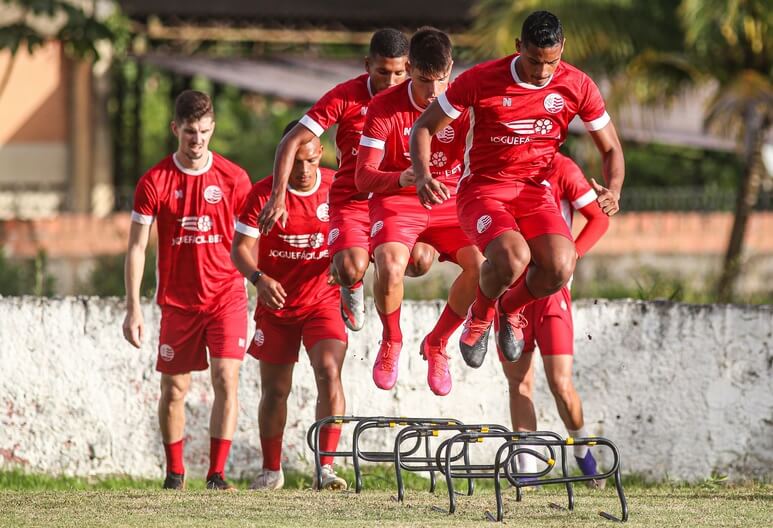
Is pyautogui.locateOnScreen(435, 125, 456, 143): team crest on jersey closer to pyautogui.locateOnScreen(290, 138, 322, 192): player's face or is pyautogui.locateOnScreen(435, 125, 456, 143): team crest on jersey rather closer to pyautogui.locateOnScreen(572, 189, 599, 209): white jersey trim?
pyautogui.locateOnScreen(290, 138, 322, 192): player's face

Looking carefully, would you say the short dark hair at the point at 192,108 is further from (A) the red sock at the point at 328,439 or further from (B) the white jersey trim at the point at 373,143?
(A) the red sock at the point at 328,439

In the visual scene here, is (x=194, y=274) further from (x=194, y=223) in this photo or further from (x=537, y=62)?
(x=537, y=62)

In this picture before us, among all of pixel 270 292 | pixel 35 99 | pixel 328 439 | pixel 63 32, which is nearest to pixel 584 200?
pixel 270 292

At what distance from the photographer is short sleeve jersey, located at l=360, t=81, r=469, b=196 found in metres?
8.78

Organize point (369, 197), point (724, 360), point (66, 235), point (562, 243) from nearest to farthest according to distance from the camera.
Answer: point (562, 243)
point (369, 197)
point (724, 360)
point (66, 235)

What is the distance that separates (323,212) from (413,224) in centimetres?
101

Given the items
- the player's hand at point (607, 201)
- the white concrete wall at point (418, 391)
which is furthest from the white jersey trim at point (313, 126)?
the white concrete wall at point (418, 391)

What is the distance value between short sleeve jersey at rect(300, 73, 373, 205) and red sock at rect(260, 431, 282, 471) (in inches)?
68.3

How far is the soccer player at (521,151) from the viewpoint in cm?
836

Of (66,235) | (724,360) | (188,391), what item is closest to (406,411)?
(188,391)

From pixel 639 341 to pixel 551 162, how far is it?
250 centimetres

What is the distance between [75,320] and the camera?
422 inches

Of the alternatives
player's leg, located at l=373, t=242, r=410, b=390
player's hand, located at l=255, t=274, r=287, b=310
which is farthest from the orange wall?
player's leg, located at l=373, t=242, r=410, b=390

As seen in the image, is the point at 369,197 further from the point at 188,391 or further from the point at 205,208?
the point at 188,391
